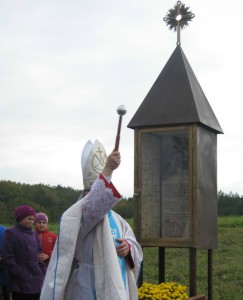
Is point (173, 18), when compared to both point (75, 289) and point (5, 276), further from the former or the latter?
point (75, 289)

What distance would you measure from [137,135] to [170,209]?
2.91ft

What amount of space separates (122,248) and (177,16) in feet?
13.3

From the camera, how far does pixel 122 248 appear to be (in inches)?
144

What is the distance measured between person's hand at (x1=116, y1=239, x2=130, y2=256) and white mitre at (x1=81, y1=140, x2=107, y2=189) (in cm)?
43

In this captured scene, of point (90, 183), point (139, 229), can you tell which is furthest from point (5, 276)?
point (90, 183)

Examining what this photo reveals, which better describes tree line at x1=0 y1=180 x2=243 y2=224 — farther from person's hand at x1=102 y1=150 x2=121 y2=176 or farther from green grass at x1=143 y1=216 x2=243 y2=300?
person's hand at x1=102 y1=150 x2=121 y2=176

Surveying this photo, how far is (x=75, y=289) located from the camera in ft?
11.6

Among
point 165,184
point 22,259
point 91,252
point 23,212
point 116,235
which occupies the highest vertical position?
point 165,184

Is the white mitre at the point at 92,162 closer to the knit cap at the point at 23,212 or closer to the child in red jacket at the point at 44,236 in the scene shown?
the knit cap at the point at 23,212

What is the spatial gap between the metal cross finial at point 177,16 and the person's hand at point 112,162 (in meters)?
3.69

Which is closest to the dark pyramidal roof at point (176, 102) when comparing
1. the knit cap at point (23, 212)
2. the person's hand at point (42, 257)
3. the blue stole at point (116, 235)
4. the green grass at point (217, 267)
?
the knit cap at point (23, 212)

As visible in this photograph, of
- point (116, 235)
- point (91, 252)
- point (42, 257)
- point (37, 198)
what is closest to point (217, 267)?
point (37, 198)

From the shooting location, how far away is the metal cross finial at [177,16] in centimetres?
694

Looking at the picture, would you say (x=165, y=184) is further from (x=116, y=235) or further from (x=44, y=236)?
(x=116, y=235)
